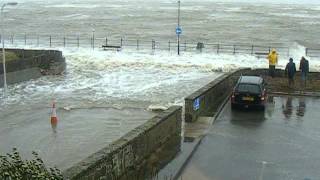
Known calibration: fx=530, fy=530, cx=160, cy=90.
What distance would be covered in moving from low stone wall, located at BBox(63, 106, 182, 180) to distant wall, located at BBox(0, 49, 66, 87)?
16950mm

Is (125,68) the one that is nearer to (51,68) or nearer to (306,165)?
(51,68)

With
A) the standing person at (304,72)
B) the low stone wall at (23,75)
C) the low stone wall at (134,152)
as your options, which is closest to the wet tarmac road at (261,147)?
the low stone wall at (134,152)

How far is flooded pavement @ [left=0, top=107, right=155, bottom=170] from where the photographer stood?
16.2m

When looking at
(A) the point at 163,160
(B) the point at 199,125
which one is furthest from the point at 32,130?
(A) the point at 163,160

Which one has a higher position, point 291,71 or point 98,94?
point 291,71

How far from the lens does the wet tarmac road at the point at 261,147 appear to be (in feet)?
41.9

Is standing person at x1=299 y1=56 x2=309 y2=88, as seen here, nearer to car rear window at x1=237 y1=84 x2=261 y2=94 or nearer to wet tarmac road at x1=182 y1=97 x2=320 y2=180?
wet tarmac road at x1=182 y1=97 x2=320 y2=180

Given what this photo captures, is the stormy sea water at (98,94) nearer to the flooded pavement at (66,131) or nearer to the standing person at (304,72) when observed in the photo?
the flooded pavement at (66,131)

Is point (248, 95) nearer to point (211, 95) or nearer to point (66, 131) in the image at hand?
point (211, 95)

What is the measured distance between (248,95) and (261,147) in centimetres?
559

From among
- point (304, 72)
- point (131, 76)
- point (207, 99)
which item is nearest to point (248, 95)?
point (207, 99)

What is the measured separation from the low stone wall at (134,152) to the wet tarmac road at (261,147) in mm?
961

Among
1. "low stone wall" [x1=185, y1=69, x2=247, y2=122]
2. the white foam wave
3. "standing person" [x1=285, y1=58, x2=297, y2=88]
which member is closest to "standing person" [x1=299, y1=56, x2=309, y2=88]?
"standing person" [x1=285, y1=58, x2=297, y2=88]

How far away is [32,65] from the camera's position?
33.8 meters
